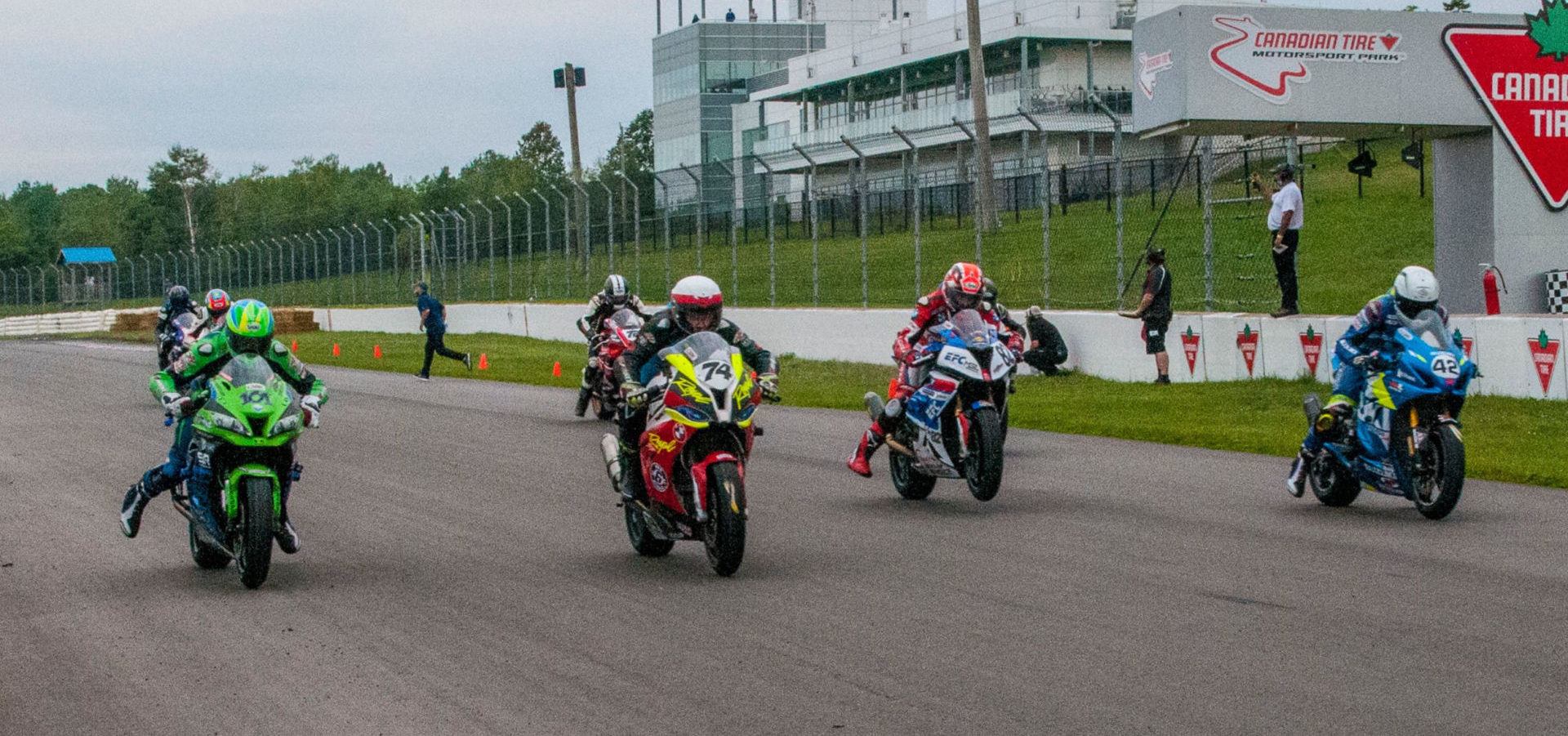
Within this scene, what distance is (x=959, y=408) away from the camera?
11.3m

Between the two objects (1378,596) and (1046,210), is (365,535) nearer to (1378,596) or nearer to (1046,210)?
(1378,596)

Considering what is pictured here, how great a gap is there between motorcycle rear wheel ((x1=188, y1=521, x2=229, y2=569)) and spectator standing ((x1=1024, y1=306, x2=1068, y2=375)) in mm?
13784

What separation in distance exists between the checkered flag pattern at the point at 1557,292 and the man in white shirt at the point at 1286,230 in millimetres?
2716

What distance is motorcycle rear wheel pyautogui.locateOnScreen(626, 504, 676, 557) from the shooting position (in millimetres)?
9344

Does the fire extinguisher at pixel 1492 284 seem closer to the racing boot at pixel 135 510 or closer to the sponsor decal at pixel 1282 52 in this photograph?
the sponsor decal at pixel 1282 52

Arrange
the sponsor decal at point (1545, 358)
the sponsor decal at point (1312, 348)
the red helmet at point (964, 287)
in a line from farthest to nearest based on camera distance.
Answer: the sponsor decal at point (1312, 348)
the sponsor decal at point (1545, 358)
the red helmet at point (964, 287)

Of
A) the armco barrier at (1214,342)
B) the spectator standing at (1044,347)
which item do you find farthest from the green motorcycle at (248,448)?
the spectator standing at (1044,347)

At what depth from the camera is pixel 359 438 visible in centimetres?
1681

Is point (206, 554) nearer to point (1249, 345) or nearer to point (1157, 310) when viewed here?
point (1249, 345)

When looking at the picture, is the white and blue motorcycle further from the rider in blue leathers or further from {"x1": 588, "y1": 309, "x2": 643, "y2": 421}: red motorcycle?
{"x1": 588, "y1": 309, "x2": 643, "y2": 421}: red motorcycle

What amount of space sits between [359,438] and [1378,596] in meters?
11.1

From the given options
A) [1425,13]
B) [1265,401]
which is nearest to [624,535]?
[1265,401]

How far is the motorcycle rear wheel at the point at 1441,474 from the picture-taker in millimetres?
9891

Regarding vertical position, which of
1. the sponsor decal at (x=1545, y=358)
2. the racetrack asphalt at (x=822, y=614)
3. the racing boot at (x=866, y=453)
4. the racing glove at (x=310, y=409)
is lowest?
the racetrack asphalt at (x=822, y=614)
